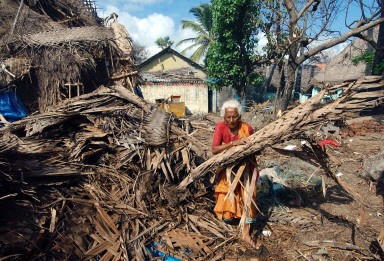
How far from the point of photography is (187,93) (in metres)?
22.6

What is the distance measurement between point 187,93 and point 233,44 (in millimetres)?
8222

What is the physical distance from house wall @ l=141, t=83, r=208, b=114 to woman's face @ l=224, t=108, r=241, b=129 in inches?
759

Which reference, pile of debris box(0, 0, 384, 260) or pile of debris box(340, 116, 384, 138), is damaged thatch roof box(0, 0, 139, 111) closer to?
pile of debris box(0, 0, 384, 260)

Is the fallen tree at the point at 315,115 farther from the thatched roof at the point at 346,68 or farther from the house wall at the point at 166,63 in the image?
the house wall at the point at 166,63

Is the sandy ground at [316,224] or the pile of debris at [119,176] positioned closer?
the pile of debris at [119,176]

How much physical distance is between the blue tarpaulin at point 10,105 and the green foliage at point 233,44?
34.0ft

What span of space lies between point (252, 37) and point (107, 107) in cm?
1255

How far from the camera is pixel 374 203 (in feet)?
15.0

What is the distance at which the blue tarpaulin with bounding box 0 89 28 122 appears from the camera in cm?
716

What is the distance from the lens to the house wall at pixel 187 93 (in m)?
22.5

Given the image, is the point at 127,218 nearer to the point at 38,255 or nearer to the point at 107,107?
the point at 38,255

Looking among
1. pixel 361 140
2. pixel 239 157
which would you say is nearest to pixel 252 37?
pixel 361 140

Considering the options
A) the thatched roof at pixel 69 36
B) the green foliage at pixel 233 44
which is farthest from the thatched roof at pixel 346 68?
the thatched roof at pixel 69 36

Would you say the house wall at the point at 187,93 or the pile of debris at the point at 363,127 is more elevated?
the house wall at the point at 187,93
